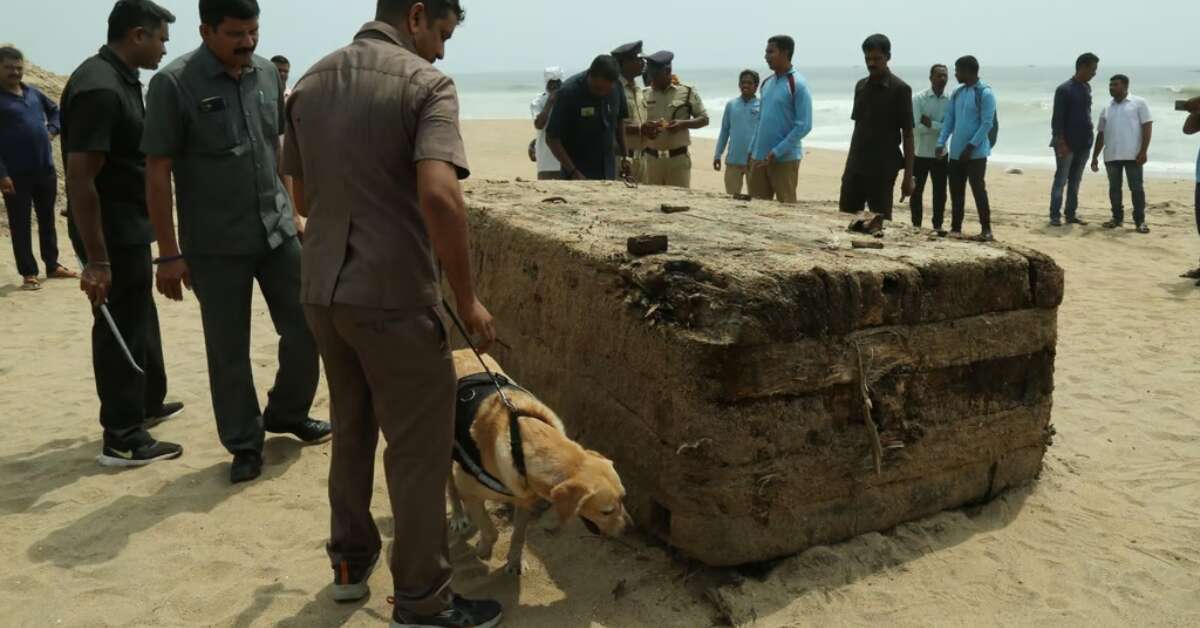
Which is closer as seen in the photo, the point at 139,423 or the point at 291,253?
the point at 291,253

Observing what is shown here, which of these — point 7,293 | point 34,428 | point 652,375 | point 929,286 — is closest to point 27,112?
point 7,293

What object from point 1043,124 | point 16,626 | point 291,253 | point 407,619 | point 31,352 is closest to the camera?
point 407,619

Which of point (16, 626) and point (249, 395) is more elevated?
point (249, 395)

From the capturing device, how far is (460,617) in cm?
322

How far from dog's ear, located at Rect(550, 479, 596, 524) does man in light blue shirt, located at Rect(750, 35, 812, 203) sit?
18.5ft

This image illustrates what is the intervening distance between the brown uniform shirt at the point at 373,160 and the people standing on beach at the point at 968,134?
28.7 feet

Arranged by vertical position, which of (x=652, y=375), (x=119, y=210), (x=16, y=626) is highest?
(x=119, y=210)

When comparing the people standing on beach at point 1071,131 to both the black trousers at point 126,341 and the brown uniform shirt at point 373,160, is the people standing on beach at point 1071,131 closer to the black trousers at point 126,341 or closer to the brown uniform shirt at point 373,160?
the black trousers at point 126,341

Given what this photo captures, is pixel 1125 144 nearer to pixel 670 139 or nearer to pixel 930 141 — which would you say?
pixel 930 141

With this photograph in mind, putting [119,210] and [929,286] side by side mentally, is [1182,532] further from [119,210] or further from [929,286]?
[119,210]

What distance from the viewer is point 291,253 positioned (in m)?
4.56

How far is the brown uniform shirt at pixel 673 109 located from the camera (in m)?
9.29

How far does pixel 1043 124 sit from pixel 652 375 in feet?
118

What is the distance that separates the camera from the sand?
11.1 feet
